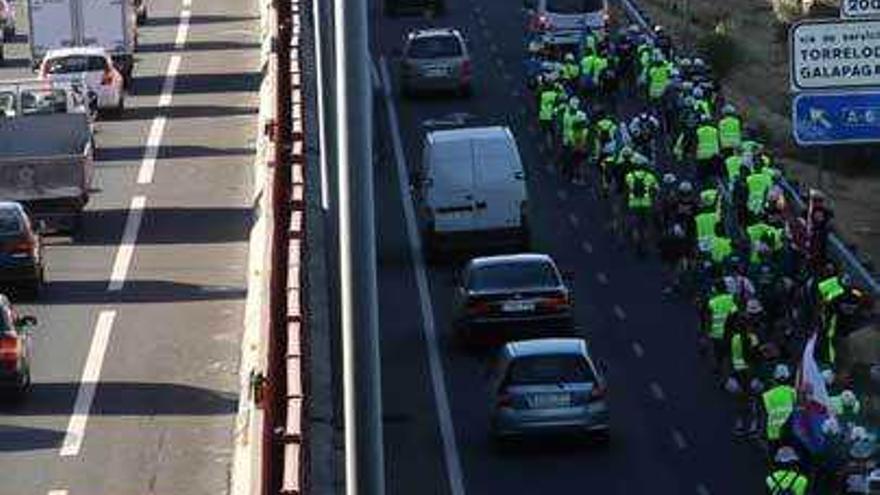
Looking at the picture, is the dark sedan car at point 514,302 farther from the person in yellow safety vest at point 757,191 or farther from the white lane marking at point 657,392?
the person in yellow safety vest at point 757,191

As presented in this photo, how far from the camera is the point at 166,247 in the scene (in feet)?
123

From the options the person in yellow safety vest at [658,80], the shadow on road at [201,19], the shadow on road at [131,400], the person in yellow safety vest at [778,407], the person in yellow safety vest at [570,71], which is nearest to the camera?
the person in yellow safety vest at [778,407]

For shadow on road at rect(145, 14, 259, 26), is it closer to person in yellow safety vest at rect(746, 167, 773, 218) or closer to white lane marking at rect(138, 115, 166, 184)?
white lane marking at rect(138, 115, 166, 184)

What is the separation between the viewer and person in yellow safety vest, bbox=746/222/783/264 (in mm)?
29141

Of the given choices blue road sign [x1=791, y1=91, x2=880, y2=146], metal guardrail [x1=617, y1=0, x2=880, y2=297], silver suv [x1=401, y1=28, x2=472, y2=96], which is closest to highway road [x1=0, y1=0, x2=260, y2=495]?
silver suv [x1=401, y1=28, x2=472, y2=96]

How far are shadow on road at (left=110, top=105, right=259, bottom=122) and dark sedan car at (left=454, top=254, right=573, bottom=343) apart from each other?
67.5 feet

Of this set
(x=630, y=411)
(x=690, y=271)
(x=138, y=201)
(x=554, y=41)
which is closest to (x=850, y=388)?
(x=630, y=411)

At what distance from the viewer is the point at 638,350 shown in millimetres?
29656

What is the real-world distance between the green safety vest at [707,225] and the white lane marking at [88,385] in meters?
7.36

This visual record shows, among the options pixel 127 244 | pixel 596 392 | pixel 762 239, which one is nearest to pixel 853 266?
pixel 762 239

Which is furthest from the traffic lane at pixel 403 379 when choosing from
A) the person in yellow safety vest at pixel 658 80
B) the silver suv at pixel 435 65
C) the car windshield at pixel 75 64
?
the car windshield at pixel 75 64

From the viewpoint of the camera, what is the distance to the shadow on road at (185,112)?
163 feet

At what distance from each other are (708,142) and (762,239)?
6.88 m

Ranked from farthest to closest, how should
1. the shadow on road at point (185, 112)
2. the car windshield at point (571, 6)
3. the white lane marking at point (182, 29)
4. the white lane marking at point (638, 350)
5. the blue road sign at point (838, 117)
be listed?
the white lane marking at point (182, 29), the car windshield at point (571, 6), the shadow on road at point (185, 112), the white lane marking at point (638, 350), the blue road sign at point (838, 117)
